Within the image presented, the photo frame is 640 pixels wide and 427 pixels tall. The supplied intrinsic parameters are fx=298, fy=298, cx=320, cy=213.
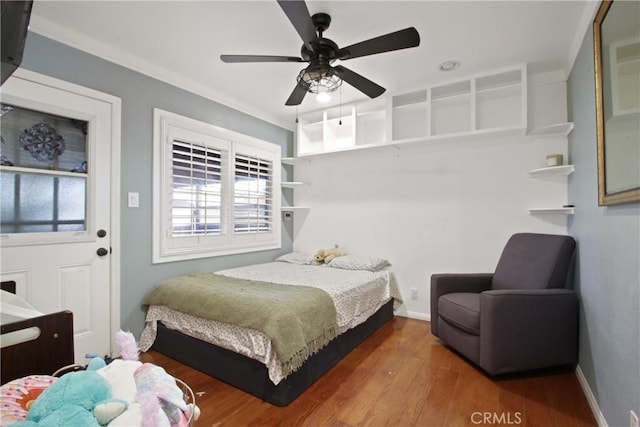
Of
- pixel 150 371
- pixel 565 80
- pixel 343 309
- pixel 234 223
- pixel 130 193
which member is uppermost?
pixel 565 80

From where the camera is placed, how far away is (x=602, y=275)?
171cm

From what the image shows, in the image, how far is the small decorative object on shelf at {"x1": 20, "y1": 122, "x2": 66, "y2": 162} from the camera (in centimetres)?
206

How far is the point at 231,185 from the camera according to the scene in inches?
133

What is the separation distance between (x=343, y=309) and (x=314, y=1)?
221 cm

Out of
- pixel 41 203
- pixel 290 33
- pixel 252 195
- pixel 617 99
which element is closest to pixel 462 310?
pixel 617 99

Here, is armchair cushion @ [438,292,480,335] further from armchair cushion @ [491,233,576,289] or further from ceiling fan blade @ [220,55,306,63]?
ceiling fan blade @ [220,55,306,63]

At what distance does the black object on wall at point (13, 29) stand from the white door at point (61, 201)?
1.58 metres

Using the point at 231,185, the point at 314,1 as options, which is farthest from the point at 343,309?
the point at 314,1

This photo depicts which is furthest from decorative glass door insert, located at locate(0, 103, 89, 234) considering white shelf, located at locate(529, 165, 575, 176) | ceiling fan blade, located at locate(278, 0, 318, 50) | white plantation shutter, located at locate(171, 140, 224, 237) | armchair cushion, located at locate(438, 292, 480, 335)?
white shelf, located at locate(529, 165, 575, 176)

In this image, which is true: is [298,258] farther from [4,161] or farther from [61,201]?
[4,161]

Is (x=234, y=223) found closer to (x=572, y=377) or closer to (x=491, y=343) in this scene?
(x=491, y=343)

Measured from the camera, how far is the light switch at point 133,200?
2566 mm

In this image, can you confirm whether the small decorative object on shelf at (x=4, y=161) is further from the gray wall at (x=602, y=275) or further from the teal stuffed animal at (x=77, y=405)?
the gray wall at (x=602, y=275)

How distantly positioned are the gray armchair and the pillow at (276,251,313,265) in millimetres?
1797
